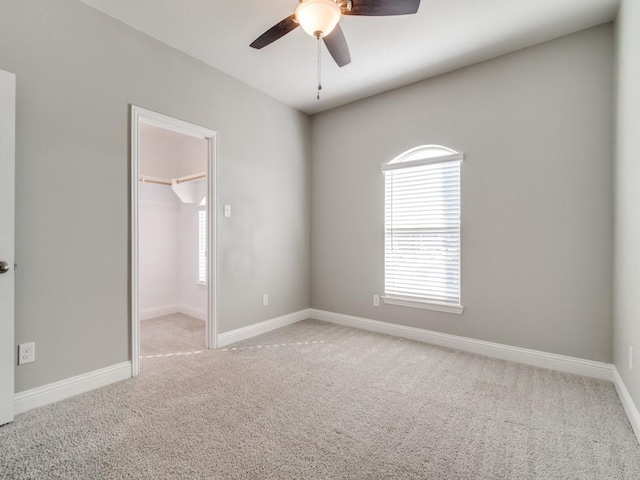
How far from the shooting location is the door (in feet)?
6.24

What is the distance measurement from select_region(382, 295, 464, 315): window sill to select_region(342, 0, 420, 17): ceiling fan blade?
260 centimetres

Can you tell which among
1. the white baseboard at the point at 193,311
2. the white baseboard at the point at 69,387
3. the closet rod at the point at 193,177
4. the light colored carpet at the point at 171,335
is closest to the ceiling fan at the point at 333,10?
the closet rod at the point at 193,177

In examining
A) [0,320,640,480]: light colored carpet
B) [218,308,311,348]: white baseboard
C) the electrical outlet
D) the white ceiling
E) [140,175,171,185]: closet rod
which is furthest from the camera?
[140,175,171,185]: closet rod

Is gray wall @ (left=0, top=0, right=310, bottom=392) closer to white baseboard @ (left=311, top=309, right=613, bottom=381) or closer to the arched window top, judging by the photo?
white baseboard @ (left=311, top=309, right=613, bottom=381)

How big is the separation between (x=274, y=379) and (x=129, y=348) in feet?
3.98

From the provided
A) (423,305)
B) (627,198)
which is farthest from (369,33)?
(423,305)

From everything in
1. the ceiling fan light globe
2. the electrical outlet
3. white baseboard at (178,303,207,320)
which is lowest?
white baseboard at (178,303,207,320)

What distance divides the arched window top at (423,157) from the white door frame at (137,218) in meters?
1.95

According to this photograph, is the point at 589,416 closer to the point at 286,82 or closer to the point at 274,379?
the point at 274,379

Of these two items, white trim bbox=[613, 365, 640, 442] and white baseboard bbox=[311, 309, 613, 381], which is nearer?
white trim bbox=[613, 365, 640, 442]

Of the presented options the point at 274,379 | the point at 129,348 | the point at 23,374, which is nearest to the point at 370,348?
the point at 274,379

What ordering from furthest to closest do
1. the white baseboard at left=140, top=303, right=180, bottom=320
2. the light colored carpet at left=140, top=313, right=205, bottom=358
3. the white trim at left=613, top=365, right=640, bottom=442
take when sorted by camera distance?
the white baseboard at left=140, top=303, right=180, bottom=320 < the light colored carpet at left=140, top=313, right=205, bottom=358 < the white trim at left=613, top=365, right=640, bottom=442

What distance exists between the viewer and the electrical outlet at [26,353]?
2047mm

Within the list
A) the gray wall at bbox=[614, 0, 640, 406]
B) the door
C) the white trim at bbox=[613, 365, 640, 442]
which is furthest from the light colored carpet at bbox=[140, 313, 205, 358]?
the gray wall at bbox=[614, 0, 640, 406]
